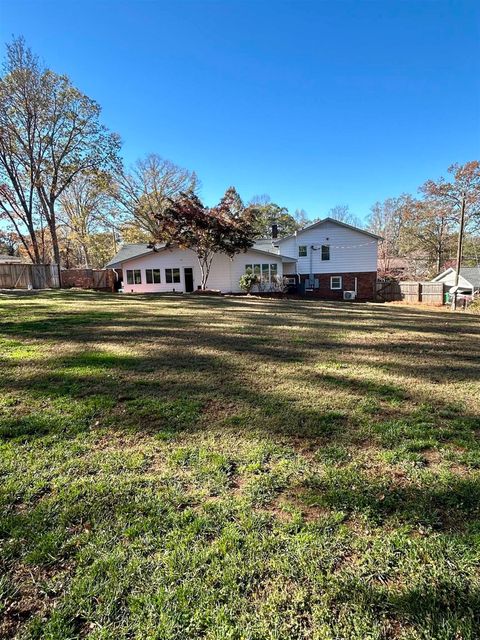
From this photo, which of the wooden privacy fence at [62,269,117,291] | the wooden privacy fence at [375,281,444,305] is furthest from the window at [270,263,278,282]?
the wooden privacy fence at [62,269,117,291]

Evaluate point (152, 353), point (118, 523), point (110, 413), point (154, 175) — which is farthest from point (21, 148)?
point (118, 523)

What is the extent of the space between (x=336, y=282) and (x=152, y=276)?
13.2 m

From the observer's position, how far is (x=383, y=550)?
165cm

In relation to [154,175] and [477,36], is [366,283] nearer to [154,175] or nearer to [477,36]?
[477,36]

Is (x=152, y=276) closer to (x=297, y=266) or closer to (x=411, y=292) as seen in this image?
(x=297, y=266)

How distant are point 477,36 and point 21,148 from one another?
2398 cm

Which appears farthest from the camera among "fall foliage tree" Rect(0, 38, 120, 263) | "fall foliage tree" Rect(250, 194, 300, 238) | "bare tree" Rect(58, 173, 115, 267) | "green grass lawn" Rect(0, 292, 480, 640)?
"fall foliage tree" Rect(250, 194, 300, 238)

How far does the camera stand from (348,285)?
81.2 feet

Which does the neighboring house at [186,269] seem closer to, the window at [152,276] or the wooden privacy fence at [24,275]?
the window at [152,276]

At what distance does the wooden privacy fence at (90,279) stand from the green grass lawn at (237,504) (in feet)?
77.8

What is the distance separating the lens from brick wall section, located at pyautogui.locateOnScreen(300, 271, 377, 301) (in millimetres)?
24422

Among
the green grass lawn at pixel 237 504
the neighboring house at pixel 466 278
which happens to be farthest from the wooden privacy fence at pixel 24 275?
the neighboring house at pixel 466 278

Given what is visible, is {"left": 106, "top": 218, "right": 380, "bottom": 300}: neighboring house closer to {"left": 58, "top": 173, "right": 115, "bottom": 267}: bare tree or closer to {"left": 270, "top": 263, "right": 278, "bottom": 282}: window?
{"left": 270, "top": 263, "right": 278, "bottom": 282}: window

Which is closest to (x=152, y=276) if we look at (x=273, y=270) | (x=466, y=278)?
(x=273, y=270)
